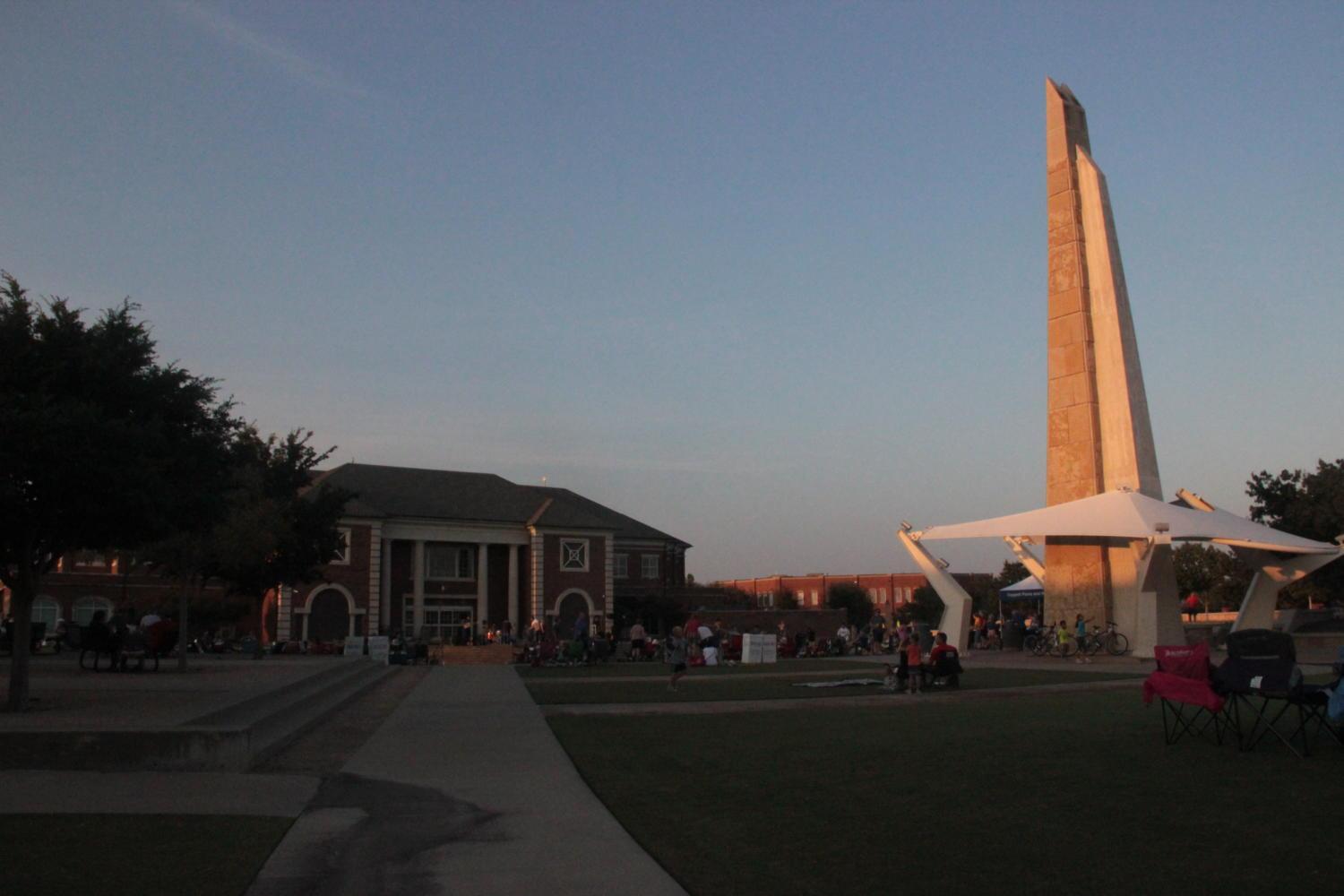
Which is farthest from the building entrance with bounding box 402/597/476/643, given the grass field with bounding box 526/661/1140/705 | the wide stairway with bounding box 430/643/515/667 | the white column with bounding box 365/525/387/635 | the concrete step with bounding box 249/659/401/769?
the concrete step with bounding box 249/659/401/769

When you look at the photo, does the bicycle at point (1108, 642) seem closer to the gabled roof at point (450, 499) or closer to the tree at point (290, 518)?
the tree at point (290, 518)

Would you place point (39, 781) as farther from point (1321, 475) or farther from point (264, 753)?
point (1321, 475)

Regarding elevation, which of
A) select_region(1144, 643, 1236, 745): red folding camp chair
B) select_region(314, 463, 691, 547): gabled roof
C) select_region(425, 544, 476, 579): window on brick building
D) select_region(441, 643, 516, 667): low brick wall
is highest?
select_region(314, 463, 691, 547): gabled roof

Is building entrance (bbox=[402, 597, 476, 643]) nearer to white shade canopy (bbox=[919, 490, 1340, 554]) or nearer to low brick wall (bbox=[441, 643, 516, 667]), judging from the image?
low brick wall (bbox=[441, 643, 516, 667])

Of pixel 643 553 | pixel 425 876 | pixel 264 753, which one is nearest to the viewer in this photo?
pixel 425 876

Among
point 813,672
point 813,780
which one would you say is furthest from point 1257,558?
point 813,780

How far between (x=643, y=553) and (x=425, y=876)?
66259 mm

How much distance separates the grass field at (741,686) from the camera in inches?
782

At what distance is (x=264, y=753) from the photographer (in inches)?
439

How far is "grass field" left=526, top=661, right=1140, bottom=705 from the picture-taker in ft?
65.2

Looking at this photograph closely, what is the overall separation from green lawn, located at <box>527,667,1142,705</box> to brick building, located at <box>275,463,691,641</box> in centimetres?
3161

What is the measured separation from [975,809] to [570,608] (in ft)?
179

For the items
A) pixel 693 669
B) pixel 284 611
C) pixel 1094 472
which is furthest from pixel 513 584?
pixel 1094 472

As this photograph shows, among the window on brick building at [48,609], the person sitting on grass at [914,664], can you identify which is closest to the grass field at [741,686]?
the person sitting on grass at [914,664]
